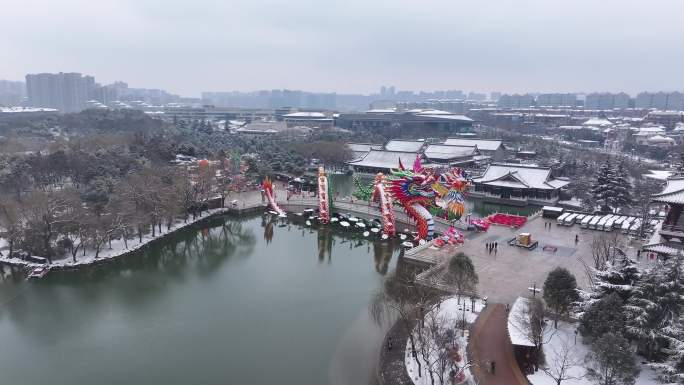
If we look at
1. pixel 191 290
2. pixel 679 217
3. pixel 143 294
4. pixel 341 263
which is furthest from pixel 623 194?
pixel 143 294

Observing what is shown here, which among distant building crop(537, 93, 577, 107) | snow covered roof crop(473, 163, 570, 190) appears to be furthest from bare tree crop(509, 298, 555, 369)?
distant building crop(537, 93, 577, 107)

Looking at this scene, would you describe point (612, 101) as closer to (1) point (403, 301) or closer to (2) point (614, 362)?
(1) point (403, 301)

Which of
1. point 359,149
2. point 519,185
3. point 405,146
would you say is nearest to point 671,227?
point 519,185

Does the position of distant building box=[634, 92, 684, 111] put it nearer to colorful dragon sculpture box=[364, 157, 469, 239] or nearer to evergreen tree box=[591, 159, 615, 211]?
evergreen tree box=[591, 159, 615, 211]

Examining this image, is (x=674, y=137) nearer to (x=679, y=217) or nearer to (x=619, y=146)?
(x=619, y=146)

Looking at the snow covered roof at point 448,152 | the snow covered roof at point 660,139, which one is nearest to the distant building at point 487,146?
the snow covered roof at point 448,152

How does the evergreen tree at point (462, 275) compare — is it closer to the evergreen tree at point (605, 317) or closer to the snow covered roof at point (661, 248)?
the evergreen tree at point (605, 317)
